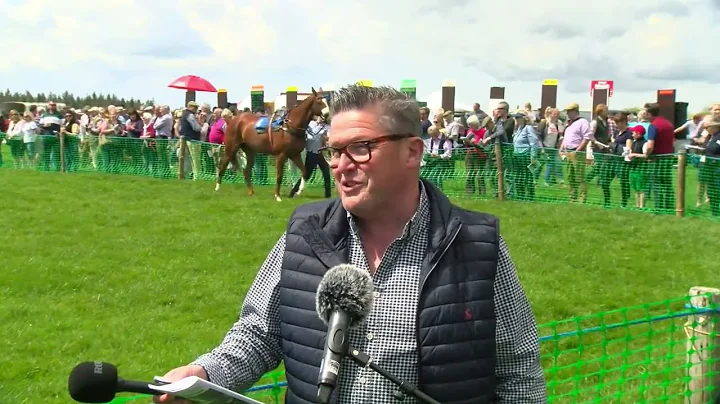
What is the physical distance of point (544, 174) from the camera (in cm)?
1459

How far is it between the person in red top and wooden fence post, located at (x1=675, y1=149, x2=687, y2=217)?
1.10ft

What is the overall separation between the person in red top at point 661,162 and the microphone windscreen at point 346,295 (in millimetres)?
11778

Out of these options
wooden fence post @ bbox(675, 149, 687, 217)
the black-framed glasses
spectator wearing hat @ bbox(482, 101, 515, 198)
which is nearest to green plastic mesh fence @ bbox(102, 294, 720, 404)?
the black-framed glasses

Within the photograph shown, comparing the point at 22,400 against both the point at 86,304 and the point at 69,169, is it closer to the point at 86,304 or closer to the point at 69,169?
the point at 86,304

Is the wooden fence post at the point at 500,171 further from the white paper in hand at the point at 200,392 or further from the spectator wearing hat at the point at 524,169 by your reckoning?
the white paper in hand at the point at 200,392

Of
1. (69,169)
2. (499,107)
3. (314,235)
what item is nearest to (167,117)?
(69,169)

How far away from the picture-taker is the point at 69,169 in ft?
71.0

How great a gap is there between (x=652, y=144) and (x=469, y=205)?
3014 mm

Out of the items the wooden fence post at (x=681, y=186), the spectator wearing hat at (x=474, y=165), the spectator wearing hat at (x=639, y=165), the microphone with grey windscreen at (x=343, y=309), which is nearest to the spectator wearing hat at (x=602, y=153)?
the spectator wearing hat at (x=639, y=165)

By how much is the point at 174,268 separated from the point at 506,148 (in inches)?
309

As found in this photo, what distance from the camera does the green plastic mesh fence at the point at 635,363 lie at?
4.28 meters

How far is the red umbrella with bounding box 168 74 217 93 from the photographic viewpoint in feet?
90.8

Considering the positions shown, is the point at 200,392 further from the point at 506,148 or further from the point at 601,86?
the point at 601,86

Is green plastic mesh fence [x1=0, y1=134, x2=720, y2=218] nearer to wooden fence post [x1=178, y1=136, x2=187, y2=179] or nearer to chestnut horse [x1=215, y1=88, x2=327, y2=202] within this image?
wooden fence post [x1=178, y1=136, x2=187, y2=179]
